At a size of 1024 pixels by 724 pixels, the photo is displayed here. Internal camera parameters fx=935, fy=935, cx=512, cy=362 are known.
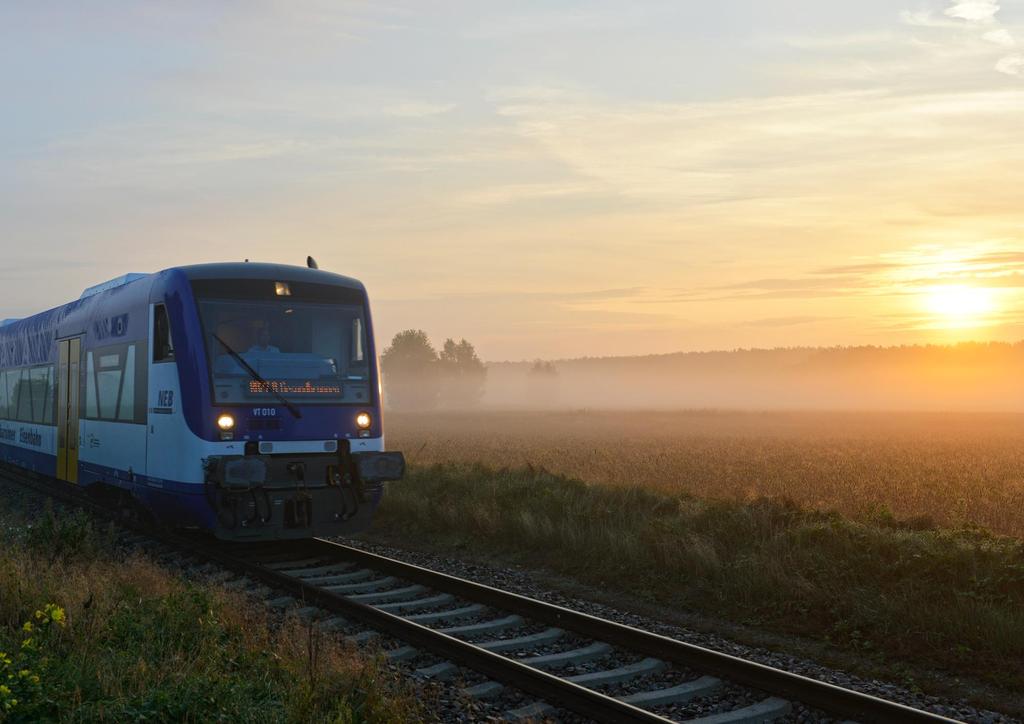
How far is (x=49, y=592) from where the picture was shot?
810 centimetres

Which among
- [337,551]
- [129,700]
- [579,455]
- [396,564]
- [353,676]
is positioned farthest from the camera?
[579,455]

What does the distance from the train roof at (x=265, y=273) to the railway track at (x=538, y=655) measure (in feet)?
11.5

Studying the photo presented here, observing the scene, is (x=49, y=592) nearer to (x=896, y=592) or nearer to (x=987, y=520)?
(x=896, y=592)

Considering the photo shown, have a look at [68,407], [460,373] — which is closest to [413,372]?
[460,373]

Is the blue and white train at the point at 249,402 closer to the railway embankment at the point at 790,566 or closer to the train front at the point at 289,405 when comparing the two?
the train front at the point at 289,405

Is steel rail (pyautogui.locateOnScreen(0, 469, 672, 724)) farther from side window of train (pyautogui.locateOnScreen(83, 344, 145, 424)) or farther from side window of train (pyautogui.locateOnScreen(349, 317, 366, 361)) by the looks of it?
side window of train (pyautogui.locateOnScreen(349, 317, 366, 361))

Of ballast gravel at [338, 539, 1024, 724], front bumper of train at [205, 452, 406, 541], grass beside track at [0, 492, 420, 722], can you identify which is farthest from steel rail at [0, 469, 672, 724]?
grass beside track at [0, 492, 420, 722]

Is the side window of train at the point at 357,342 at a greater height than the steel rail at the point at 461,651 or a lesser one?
greater

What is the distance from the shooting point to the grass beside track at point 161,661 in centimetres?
525

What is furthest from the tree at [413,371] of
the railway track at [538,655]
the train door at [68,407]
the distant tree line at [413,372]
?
the railway track at [538,655]

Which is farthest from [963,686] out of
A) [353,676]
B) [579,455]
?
[579,455]

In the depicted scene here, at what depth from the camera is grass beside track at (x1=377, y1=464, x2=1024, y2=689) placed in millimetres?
8148

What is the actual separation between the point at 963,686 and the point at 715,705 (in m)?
2.19

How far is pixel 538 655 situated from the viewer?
774cm
